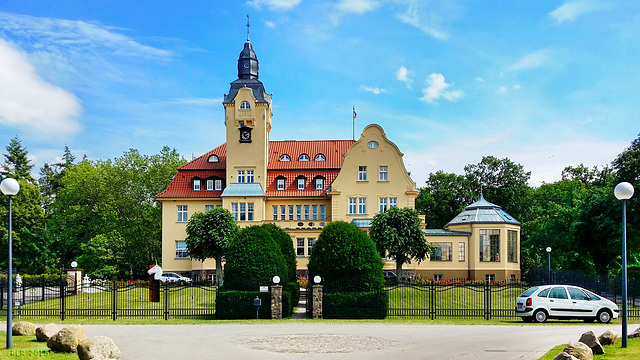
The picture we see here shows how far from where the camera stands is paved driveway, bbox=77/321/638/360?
14722 mm

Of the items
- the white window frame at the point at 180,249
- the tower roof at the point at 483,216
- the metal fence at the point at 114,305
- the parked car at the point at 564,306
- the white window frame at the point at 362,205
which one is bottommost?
the metal fence at the point at 114,305

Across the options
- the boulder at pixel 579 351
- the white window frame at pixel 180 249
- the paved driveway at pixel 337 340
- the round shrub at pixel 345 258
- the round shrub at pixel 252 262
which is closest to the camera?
the boulder at pixel 579 351

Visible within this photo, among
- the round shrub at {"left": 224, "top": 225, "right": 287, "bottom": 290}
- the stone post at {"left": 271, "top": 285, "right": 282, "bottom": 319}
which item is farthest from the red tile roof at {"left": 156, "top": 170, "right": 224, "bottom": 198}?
the stone post at {"left": 271, "top": 285, "right": 282, "bottom": 319}

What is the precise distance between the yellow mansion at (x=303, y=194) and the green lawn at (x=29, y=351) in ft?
113

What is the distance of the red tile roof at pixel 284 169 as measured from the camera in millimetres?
53625

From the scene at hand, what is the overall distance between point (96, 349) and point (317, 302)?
1248 centimetres

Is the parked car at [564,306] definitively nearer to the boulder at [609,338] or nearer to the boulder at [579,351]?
the boulder at [609,338]

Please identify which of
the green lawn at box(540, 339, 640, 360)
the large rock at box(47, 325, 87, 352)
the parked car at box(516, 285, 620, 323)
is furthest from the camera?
the parked car at box(516, 285, 620, 323)

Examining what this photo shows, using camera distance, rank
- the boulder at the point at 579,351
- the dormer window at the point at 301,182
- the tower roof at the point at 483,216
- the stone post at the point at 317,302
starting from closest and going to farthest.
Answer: the boulder at the point at 579,351 → the stone post at the point at 317,302 → the tower roof at the point at 483,216 → the dormer window at the point at 301,182

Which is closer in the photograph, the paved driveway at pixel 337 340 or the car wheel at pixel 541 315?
the paved driveway at pixel 337 340

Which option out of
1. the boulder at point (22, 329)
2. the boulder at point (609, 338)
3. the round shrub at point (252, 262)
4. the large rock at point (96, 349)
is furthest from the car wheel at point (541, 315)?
the boulder at point (22, 329)

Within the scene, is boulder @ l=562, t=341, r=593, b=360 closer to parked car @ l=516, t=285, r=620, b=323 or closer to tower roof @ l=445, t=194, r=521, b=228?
parked car @ l=516, t=285, r=620, b=323

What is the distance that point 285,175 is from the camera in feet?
179

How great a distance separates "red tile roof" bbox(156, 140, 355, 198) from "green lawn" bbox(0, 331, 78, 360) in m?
37.3
